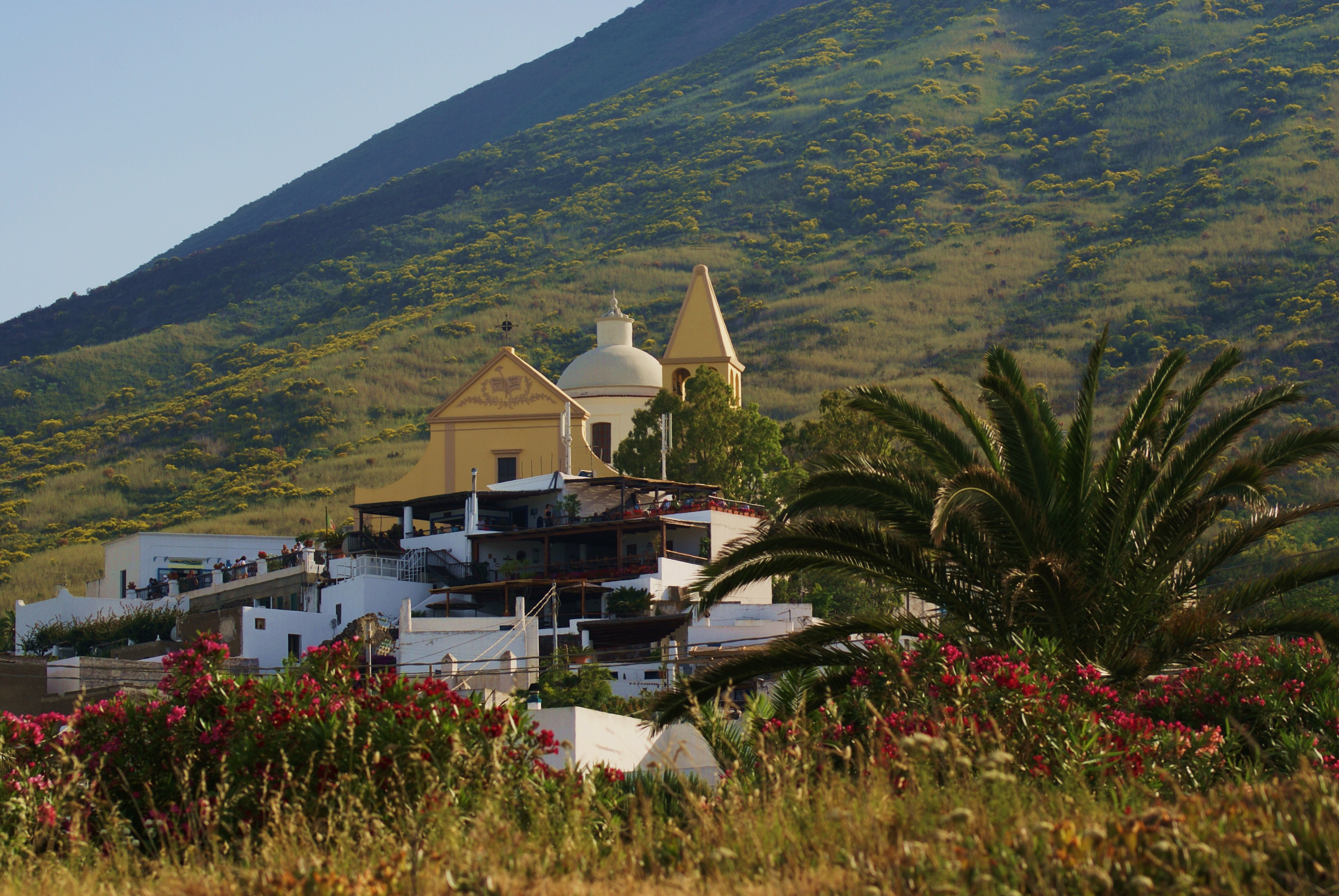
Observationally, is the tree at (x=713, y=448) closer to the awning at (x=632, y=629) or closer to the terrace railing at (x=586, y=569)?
the terrace railing at (x=586, y=569)

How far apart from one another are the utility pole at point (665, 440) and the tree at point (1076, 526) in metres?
33.0

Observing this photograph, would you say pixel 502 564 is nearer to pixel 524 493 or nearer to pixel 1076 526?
pixel 524 493

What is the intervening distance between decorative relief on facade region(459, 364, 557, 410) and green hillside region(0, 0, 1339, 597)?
87.8 feet

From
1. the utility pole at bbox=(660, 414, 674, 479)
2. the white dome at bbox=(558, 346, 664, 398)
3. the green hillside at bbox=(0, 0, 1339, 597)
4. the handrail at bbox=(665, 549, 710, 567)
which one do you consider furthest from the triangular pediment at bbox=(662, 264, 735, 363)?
the green hillside at bbox=(0, 0, 1339, 597)

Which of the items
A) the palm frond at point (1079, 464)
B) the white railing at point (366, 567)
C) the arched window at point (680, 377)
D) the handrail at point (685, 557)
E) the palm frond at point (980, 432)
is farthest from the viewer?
the arched window at point (680, 377)

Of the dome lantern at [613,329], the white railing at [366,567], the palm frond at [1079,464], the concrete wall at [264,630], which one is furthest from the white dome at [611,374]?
the palm frond at [1079,464]

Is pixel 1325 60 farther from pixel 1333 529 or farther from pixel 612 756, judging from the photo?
pixel 612 756

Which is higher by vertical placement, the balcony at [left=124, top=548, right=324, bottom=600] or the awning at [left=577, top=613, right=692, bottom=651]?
the balcony at [left=124, top=548, right=324, bottom=600]

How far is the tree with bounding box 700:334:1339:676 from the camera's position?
587 inches

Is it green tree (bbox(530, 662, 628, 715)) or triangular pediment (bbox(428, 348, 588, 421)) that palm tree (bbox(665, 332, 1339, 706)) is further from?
triangular pediment (bbox(428, 348, 588, 421))

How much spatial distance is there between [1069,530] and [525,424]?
41.5 m

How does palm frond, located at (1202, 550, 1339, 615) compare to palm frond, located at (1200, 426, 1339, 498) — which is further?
palm frond, located at (1202, 550, 1339, 615)

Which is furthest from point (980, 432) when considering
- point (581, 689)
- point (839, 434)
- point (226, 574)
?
point (226, 574)

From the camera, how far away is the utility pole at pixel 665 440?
161 feet
